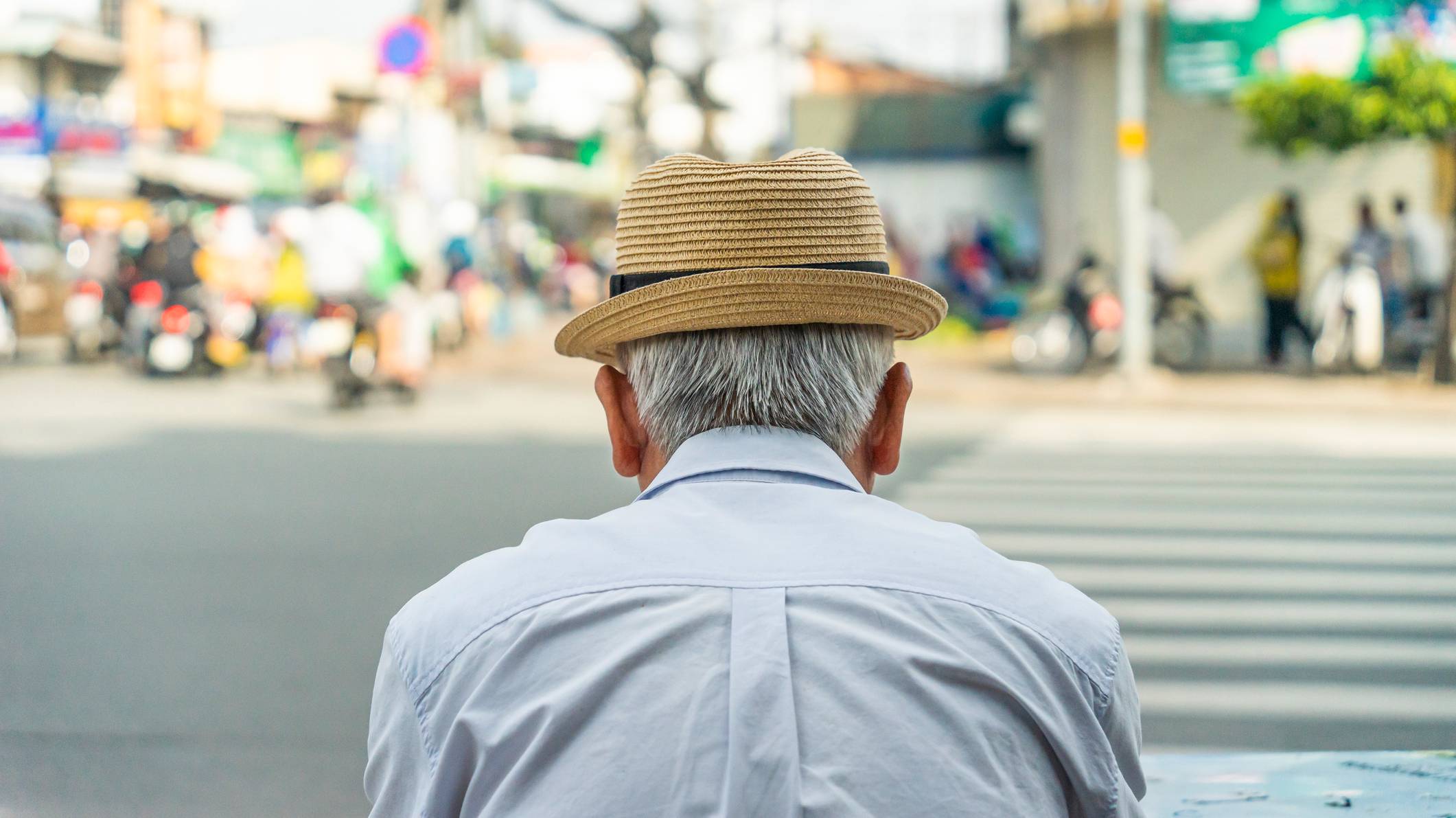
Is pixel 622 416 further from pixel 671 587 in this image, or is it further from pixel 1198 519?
pixel 1198 519

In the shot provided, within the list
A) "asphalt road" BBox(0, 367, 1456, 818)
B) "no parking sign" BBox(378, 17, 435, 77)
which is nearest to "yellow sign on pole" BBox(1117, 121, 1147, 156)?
"asphalt road" BBox(0, 367, 1456, 818)

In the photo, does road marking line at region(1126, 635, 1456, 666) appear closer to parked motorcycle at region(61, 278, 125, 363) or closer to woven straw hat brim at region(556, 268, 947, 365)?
woven straw hat brim at region(556, 268, 947, 365)

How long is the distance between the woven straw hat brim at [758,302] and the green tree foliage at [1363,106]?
14.8 metres

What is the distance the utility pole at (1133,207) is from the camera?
1555 cm

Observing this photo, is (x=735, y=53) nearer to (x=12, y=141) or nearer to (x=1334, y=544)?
(x=12, y=141)

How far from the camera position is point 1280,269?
16.9m

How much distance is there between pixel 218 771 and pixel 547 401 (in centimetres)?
1141

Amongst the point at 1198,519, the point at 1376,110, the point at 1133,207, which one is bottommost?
the point at 1198,519

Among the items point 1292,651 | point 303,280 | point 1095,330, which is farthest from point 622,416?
point 1095,330

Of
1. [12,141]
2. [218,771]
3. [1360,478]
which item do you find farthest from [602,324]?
[12,141]

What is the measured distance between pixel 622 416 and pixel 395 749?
0.48 metres

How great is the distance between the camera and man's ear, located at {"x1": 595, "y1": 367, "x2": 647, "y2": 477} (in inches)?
75.0

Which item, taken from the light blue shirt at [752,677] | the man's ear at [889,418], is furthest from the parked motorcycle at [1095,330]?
the light blue shirt at [752,677]

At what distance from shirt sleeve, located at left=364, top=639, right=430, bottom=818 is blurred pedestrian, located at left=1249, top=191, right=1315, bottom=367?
53.7 ft
